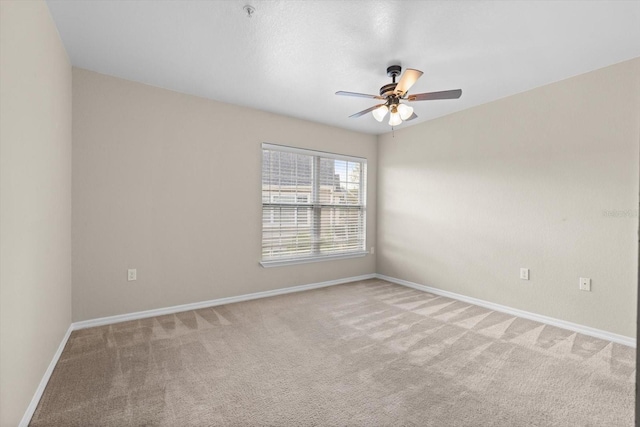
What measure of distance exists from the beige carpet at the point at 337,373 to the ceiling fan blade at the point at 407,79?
2.17 m

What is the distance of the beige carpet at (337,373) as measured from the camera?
1.67 m

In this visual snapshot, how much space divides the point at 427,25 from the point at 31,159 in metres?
2.65

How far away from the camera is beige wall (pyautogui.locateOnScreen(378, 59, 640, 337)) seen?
2.65 m

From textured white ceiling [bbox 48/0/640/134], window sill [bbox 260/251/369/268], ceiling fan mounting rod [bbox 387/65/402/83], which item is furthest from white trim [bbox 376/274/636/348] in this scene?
ceiling fan mounting rod [bbox 387/65/402/83]

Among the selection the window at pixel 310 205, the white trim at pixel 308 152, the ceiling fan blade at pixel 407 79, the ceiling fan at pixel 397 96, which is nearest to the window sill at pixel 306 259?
the window at pixel 310 205

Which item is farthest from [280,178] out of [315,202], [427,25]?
[427,25]

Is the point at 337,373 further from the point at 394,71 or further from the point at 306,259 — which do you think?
the point at 394,71

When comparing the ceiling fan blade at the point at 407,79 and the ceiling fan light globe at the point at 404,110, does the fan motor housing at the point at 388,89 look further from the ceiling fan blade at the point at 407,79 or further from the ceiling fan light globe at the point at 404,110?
the ceiling fan light globe at the point at 404,110

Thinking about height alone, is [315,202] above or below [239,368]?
above

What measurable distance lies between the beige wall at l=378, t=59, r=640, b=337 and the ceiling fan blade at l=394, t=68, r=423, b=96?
1.64m

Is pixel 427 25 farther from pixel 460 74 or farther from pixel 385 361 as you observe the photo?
pixel 385 361

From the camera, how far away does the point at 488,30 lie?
220 centimetres

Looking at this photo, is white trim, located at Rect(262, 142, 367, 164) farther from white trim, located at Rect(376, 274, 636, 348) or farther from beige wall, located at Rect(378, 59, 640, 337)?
white trim, located at Rect(376, 274, 636, 348)

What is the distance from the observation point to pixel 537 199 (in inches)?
125
